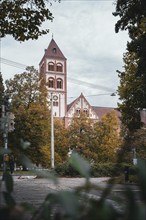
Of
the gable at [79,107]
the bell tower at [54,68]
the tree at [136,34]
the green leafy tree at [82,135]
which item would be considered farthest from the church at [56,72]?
the tree at [136,34]

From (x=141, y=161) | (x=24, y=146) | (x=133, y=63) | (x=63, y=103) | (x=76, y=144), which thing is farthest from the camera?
(x=63, y=103)

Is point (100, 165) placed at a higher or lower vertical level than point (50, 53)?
lower

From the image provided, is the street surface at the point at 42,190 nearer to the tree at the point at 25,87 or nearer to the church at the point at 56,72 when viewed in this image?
the tree at the point at 25,87

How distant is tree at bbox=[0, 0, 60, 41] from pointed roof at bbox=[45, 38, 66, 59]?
298 feet

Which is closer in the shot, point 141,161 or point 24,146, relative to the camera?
point 141,161

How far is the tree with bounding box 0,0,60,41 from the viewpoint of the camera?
11516 mm

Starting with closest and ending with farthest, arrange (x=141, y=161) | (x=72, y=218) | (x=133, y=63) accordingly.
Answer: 1. (x=72, y=218)
2. (x=141, y=161)
3. (x=133, y=63)

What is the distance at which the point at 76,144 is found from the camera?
206 ft

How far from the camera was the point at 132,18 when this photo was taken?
2073cm

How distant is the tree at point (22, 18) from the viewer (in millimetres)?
11516

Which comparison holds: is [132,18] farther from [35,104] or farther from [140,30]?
[35,104]

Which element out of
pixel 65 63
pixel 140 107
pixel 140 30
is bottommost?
pixel 140 107

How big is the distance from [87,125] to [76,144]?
3819 millimetres

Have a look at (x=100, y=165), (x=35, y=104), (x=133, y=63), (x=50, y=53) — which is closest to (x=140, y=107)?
(x=133, y=63)
